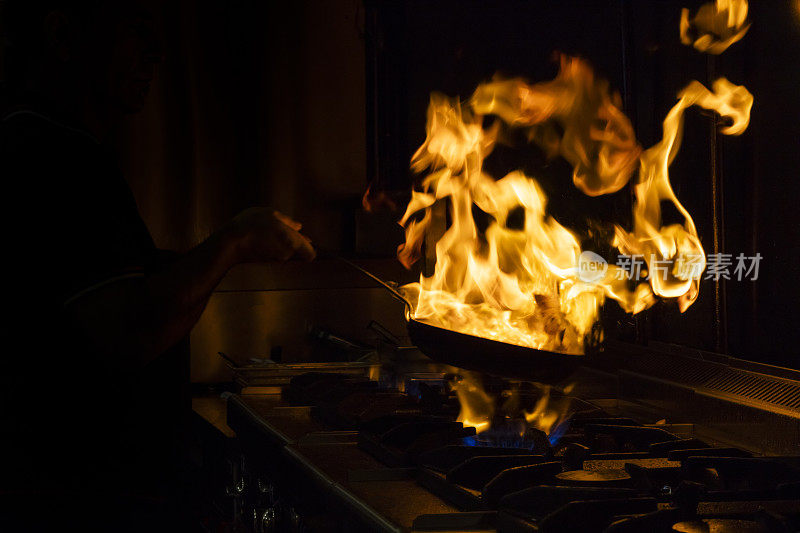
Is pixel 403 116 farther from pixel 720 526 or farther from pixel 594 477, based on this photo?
pixel 720 526

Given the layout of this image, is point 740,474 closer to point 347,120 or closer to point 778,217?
point 778,217

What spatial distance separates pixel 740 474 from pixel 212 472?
142 centimetres

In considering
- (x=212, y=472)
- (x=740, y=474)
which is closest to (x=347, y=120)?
(x=212, y=472)

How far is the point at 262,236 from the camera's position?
58.8 inches

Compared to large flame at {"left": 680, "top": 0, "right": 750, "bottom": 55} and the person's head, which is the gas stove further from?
large flame at {"left": 680, "top": 0, "right": 750, "bottom": 55}

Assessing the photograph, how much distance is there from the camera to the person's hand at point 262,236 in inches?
57.6

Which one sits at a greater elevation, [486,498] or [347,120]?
[347,120]

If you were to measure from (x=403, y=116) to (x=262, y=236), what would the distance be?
6.98 feet

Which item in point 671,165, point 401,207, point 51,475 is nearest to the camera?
point 51,475

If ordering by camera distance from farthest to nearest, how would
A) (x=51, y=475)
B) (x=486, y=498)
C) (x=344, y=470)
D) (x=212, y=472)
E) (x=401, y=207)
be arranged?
(x=401, y=207)
(x=212, y=472)
(x=344, y=470)
(x=51, y=475)
(x=486, y=498)

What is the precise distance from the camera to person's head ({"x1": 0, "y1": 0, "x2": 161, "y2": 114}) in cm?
133

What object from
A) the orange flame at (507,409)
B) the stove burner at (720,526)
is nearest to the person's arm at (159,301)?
A: the orange flame at (507,409)

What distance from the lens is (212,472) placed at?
7.27ft

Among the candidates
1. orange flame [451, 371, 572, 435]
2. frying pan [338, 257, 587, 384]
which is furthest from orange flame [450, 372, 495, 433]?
frying pan [338, 257, 587, 384]
